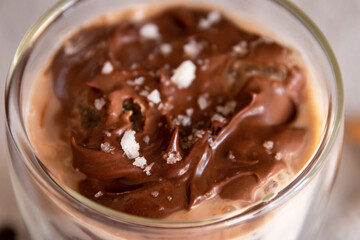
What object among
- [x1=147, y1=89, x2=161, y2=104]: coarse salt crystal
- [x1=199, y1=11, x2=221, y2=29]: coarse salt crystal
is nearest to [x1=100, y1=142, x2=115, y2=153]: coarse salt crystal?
[x1=147, y1=89, x2=161, y2=104]: coarse salt crystal

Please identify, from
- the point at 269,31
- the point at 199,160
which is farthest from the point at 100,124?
the point at 269,31

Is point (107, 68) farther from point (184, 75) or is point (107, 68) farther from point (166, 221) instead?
point (166, 221)

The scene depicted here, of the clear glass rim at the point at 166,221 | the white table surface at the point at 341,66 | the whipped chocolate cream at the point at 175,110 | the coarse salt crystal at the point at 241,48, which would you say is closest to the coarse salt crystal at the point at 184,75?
the whipped chocolate cream at the point at 175,110

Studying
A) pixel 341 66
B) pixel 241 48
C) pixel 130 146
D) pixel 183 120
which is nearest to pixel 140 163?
pixel 130 146

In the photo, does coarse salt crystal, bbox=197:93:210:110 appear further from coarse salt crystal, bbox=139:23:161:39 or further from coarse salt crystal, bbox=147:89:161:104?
coarse salt crystal, bbox=139:23:161:39

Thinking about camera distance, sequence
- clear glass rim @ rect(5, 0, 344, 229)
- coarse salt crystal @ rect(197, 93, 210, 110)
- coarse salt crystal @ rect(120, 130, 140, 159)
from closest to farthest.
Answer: clear glass rim @ rect(5, 0, 344, 229) → coarse salt crystal @ rect(120, 130, 140, 159) → coarse salt crystal @ rect(197, 93, 210, 110)

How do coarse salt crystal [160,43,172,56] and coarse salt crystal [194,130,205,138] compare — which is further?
coarse salt crystal [160,43,172,56]

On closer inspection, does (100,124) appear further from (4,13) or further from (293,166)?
(4,13)

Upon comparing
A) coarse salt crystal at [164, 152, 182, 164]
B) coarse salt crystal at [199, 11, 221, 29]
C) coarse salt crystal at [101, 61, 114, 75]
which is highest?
coarse salt crystal at [101, 61, 114, 75]
